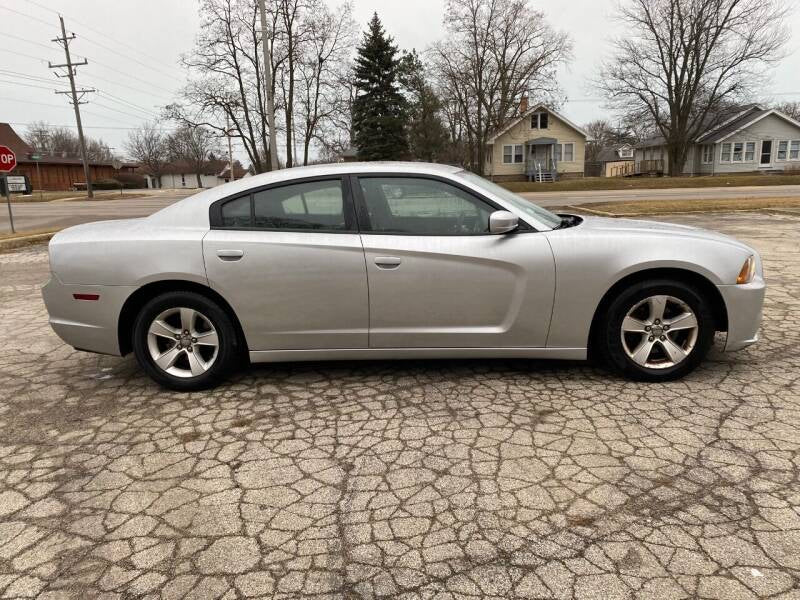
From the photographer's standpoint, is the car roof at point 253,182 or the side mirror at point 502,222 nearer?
the side mirror at point 502,222

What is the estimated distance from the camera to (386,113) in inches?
1711

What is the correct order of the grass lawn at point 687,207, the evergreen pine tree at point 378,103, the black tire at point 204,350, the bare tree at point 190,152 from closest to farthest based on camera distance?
the black tire at point 204,350 < the grass lawn at point 687,207 < the evergreen pine tree at point 378,103 < the bare tree at point 190,152

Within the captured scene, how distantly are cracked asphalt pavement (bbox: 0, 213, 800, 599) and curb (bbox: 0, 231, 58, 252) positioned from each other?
1038cm

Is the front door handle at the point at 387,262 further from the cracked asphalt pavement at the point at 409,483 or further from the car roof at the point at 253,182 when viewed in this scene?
the cracked asphalt pavement at the point at 409,483

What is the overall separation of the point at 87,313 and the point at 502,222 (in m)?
2.89

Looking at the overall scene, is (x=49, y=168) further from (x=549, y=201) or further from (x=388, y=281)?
(x=388, y=281)

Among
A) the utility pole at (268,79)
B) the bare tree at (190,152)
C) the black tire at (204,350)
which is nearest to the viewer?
the black tire at (204,350)

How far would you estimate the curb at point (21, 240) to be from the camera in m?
12.9

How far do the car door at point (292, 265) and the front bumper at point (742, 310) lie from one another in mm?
2369

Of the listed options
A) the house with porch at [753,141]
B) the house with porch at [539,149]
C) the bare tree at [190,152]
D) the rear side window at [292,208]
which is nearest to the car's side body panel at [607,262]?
the rear side window at [292,208]

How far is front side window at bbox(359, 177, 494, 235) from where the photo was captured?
3.81m

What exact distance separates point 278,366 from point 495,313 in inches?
71.6

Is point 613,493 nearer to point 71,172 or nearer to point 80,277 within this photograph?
point 80,277

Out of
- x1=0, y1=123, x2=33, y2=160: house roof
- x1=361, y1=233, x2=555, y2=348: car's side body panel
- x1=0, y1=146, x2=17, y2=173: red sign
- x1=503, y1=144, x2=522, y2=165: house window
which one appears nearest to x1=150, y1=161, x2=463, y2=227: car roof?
x1=361, y1=233, x2=555, y2=348: car's side body panel
